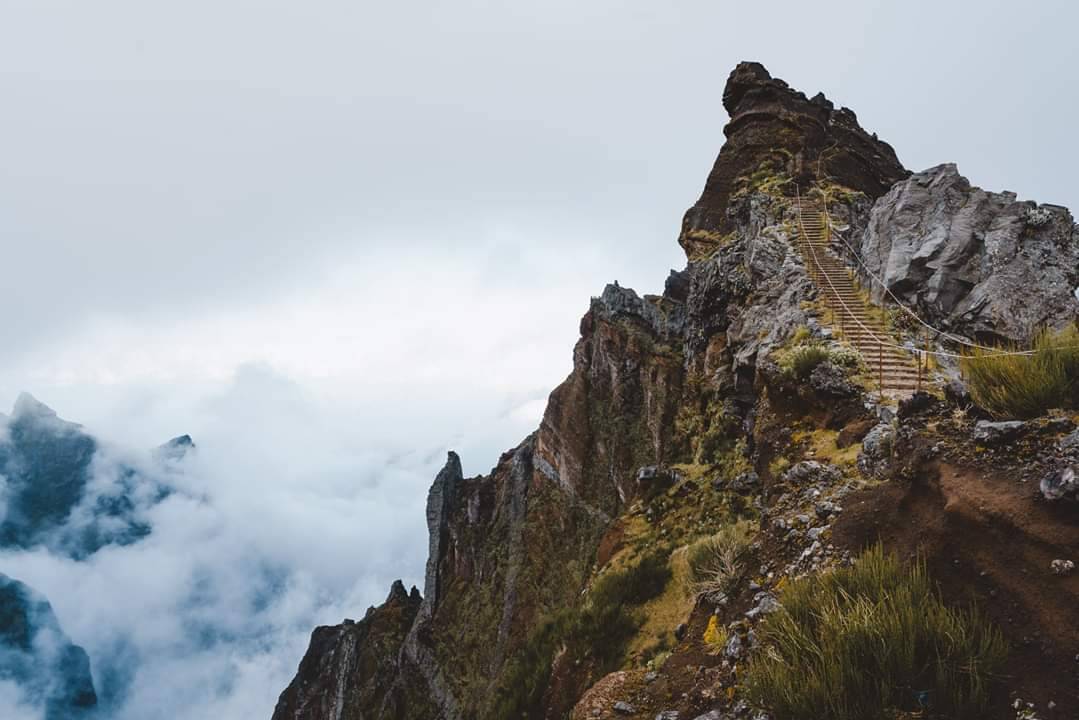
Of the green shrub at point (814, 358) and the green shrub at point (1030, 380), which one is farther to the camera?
the green shrub at point (814, 358)

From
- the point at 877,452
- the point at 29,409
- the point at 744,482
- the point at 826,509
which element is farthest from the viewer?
the point at 29,409

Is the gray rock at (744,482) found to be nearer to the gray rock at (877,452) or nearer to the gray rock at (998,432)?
the gray rock at (877,452)

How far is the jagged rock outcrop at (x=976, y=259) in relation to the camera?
1244 cm

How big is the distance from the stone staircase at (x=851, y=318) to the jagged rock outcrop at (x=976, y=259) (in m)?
1.03

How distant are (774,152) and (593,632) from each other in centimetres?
3255

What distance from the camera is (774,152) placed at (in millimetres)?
33188

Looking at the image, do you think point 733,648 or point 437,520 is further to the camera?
point 437,520

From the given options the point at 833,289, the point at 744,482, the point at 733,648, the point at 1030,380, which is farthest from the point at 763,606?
the point at 833,289

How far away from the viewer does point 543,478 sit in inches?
2124

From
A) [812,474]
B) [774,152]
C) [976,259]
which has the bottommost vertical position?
[812,474]

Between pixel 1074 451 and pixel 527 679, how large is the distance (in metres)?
9.90

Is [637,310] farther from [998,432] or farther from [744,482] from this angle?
[998,432]

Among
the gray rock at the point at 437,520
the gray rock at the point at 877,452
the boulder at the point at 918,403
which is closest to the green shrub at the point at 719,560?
the gray rock at the point at 877,452

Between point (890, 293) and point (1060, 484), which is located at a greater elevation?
point (890, 293)
